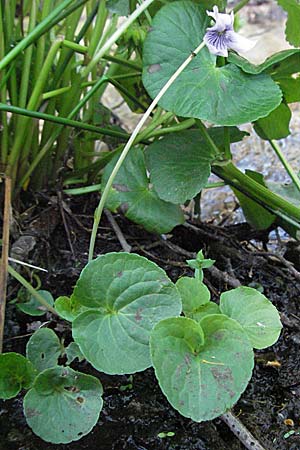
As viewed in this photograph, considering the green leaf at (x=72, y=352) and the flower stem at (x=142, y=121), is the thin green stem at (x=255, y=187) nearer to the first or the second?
the flower stem at (x=142, y=121)

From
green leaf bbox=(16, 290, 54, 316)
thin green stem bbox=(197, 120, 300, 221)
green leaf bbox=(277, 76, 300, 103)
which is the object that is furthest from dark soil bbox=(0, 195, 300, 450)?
green leaf bbox=(277, 76, 300, 103)

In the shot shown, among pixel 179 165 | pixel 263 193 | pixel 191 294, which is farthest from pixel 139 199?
pixel 191 294

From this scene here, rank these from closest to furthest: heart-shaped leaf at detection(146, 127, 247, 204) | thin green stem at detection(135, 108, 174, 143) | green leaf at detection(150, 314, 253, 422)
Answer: green leaf at detection(150, 314, 253, 422)
heart-shaped leaf at detection(146, 127, 247, 204)
thin green stem at detection(135, 108, 174, 143)

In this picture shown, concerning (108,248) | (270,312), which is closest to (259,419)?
(270,312)

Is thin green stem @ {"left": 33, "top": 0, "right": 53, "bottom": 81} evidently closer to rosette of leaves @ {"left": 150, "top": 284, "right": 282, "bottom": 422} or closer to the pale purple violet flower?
the pale purple violet flower

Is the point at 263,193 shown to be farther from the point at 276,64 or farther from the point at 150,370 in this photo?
the point at 150,370
